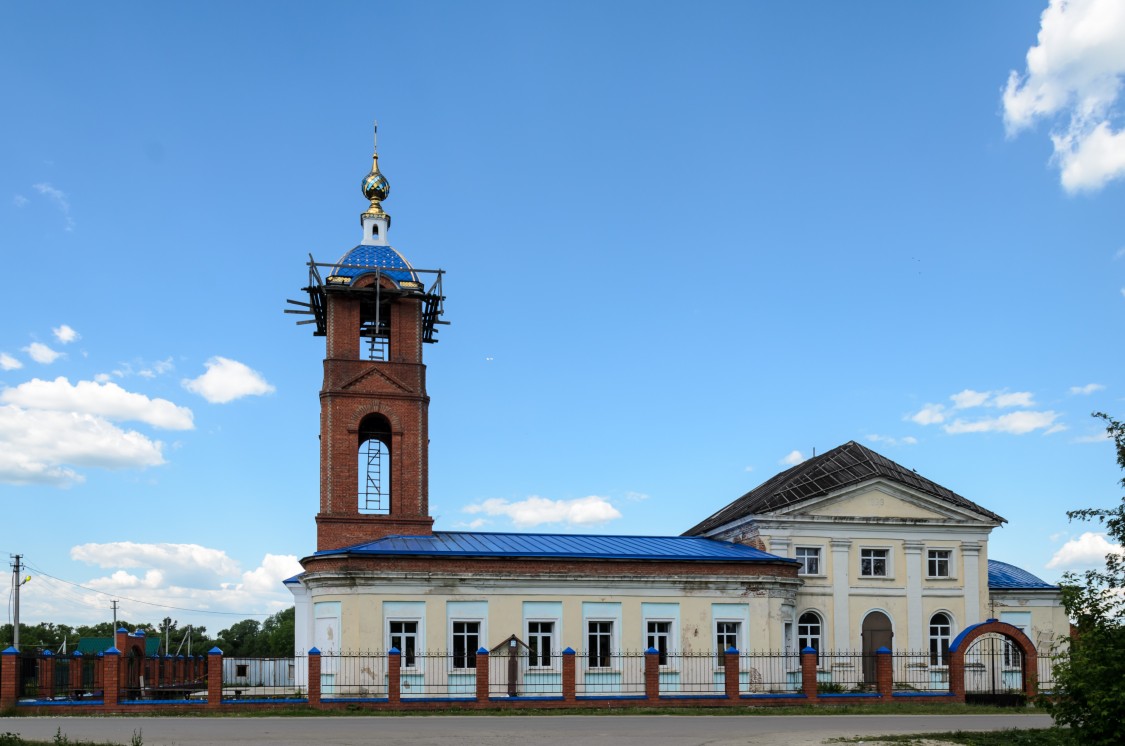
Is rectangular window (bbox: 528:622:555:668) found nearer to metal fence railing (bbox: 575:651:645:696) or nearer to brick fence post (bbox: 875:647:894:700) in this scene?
metal fence railing (bbox: 575:651:645:696)

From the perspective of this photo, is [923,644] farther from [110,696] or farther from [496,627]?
[110,696]

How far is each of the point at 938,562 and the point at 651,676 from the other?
13082 mm

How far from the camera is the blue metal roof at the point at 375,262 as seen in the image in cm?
3453

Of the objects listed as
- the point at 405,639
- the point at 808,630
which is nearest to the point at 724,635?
the point at 808,630

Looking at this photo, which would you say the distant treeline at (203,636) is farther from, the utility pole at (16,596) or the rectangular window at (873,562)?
the rectangular window at (873,562)

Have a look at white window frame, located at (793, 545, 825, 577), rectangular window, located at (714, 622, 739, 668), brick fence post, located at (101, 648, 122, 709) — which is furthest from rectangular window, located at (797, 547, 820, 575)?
brick fence post, located at (101, 648, 122, 709)

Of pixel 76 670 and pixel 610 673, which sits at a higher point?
pixel 610 673

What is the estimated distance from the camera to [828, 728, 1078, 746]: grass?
18.9 m

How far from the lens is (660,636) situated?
3203cm

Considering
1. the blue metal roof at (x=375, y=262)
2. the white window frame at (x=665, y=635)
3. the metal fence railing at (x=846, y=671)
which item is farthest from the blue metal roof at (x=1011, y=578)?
the blue metal roof at (x=375, y=262)

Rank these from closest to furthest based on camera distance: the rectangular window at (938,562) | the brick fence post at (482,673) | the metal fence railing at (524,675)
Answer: the brick fence post at (482,673)
the metal fence railing at (524,675)
the rectangular window at (938,562)

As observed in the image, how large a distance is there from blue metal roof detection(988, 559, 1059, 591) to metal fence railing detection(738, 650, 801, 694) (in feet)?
30.5

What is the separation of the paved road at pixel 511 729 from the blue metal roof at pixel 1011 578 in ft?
37.6

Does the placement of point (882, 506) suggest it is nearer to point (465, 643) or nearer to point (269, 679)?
point (465, 643)
